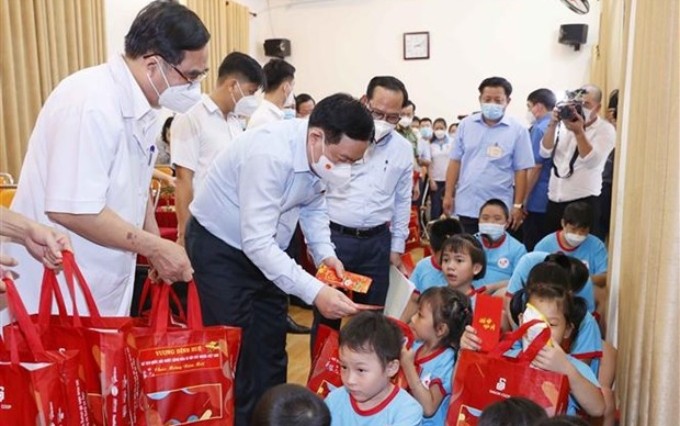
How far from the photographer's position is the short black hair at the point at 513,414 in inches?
50.4

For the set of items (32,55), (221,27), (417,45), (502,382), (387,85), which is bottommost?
(502,382)

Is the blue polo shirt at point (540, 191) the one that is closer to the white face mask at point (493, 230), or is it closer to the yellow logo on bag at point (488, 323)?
the white face mask at point (493, 230)

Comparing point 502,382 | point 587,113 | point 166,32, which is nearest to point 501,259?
point 587,113

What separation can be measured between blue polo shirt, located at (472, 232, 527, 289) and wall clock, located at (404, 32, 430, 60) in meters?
5.75

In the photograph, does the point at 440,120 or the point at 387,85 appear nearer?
the point at 387,85

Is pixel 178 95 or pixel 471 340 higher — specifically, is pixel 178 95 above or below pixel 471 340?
above

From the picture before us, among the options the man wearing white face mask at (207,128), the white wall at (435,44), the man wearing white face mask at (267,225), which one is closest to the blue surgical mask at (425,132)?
the white wall at (435,44)

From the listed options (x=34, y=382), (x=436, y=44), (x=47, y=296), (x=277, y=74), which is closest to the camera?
(x=34, y=382)

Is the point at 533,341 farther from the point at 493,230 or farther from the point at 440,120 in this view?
the point at 440,120

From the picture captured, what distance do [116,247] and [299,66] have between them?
24.7 feet

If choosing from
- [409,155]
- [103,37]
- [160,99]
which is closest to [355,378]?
A: [160,99]

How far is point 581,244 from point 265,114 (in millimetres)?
1640

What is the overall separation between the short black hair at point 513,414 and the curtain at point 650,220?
306mm

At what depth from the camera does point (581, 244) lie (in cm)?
272
